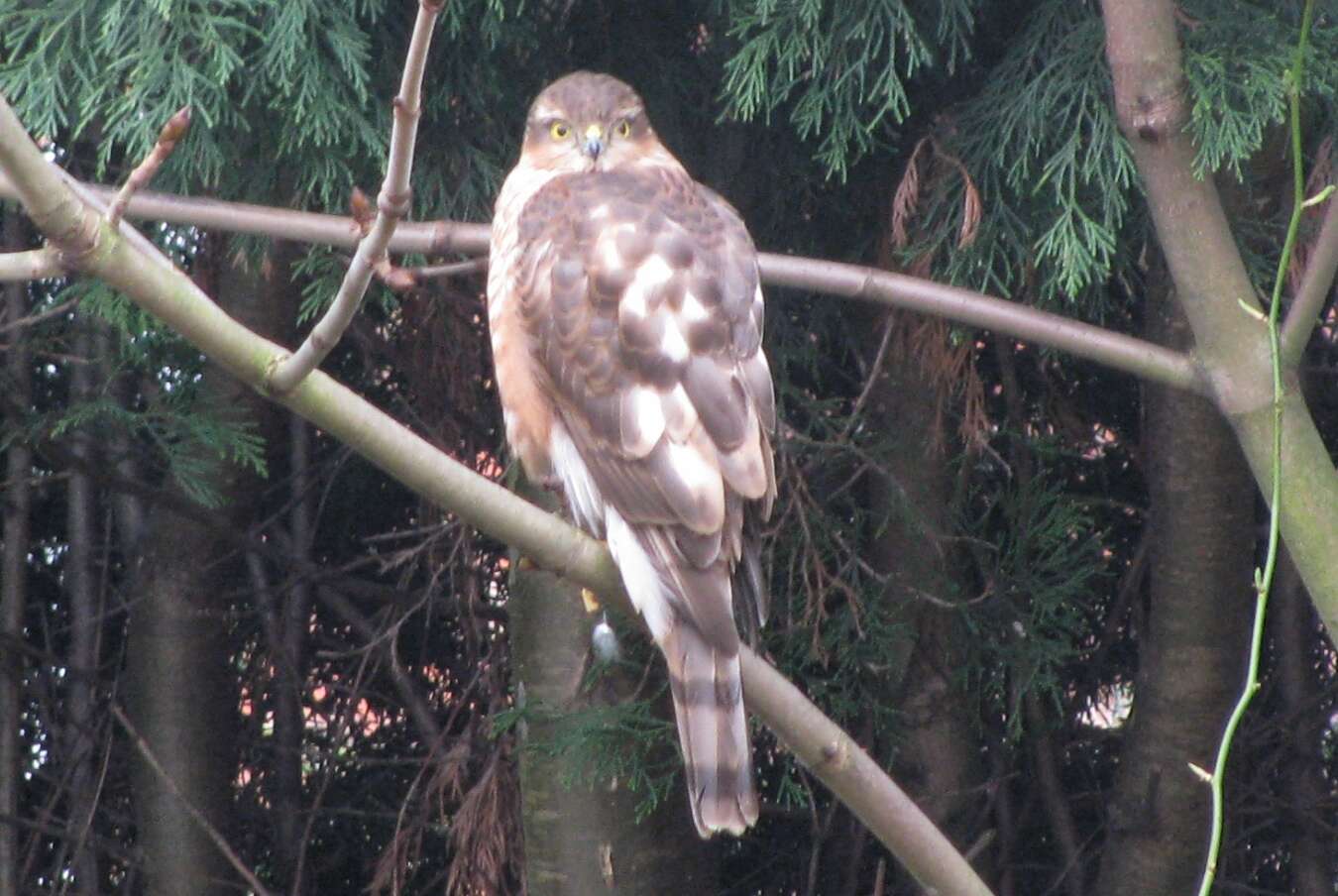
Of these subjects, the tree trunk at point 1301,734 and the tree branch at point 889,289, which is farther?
the tree trunk at point 1301,734

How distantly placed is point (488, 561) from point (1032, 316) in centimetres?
160

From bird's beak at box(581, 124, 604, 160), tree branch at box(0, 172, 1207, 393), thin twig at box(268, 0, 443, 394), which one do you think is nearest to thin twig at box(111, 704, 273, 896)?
tree branch at box(0, 172, 1207, 393)

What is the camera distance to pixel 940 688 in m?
3.17

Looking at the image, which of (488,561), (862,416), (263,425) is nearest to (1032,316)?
(862,416)

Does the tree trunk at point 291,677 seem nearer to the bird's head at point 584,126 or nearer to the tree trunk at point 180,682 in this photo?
the tree trunk at point 180,682

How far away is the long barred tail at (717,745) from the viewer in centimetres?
201

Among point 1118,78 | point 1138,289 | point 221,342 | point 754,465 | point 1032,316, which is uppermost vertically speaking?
point 1138,289

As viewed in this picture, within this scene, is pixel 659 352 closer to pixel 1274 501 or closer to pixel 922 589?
pixel 1274 501

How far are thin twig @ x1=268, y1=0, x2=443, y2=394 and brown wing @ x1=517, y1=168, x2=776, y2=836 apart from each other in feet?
1.77

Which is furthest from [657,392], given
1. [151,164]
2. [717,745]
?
[151,164]

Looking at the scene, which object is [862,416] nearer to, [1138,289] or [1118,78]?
[1138,289]

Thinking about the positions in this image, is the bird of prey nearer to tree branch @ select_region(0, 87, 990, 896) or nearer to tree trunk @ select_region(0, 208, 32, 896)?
tree branch @ select_region(0, 87, 990, 896)

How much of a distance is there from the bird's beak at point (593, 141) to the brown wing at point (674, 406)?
0.09m

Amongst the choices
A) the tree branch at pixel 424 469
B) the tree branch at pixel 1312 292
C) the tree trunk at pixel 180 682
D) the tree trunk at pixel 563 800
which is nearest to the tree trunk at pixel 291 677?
the tree trunk at pixel 180 682
